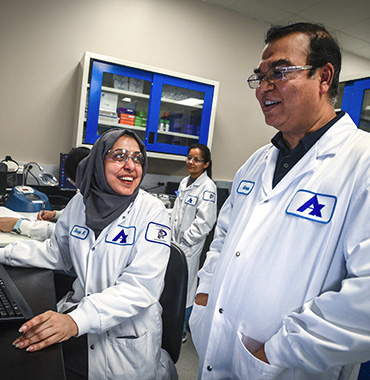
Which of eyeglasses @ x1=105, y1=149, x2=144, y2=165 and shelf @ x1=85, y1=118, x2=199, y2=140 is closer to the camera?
eyeglasses @ x1=105, y1=149, x2=144, y2=165

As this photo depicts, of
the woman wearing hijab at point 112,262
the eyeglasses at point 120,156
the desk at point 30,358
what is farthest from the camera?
the eyeglasses at point 120,156

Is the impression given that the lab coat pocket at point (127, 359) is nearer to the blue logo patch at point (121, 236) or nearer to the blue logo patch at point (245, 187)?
the blue logo patch at point (121, 236)

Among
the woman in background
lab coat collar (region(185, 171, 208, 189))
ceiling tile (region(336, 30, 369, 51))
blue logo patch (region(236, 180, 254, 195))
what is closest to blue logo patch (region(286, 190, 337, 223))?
blue logo patch (region(236, 180, 254, 195))

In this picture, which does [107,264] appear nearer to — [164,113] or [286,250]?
[286,250]

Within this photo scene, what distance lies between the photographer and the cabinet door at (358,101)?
2.33m

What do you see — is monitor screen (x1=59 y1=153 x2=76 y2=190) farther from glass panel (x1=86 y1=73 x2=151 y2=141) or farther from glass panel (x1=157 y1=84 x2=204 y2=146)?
glass panel (x1=157 y1=84 x2=204 y2=146)

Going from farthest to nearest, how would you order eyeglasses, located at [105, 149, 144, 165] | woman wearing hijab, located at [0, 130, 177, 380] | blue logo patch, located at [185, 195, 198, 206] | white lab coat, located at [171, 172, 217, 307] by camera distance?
blue logo patch, located at [185, 195, 198, 206] < white lab coat, located at [171, 172, 217, 307] < eyeglasses, located at [105, 149, 144, 165] < woman wearing hijab, located at [0, 130, 177, 380]

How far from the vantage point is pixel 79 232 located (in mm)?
1306

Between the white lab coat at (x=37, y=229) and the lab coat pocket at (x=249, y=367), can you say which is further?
the white lab coat at (x=37, y=229)

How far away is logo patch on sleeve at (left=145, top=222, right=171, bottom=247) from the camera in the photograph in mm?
1222

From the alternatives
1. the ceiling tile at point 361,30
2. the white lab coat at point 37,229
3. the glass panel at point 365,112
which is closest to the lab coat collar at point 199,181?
the glass panel at point 365,112

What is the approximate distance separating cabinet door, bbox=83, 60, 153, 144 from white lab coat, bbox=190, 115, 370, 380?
2294mm

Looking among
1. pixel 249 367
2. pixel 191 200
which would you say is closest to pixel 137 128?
pixel 191 200

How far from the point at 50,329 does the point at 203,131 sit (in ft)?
9.48
